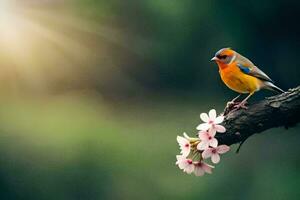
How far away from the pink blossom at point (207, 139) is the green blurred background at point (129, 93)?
8.34 feet

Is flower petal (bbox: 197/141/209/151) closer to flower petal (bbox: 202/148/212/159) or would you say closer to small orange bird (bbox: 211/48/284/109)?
flower petal (bbox: 202/148/212/159)

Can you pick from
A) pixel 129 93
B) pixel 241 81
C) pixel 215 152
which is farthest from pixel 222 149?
pixel 129 93

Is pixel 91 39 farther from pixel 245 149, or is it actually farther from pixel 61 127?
pixel 245 149

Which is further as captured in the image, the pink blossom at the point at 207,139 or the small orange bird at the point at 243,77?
the small orange bird at the point at 243,77

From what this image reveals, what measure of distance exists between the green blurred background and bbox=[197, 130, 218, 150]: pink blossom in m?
2.54

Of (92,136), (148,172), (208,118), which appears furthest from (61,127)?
(208,118)

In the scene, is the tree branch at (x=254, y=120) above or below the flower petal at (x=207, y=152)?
above

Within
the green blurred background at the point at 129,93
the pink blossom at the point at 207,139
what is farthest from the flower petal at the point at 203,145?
the green blurred background at the point at 129,93

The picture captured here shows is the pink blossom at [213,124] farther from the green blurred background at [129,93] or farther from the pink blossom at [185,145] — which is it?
the green blurred background at [129,93]

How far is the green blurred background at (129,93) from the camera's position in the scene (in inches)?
153

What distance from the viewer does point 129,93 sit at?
188 inches

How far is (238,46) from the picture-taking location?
4.63m

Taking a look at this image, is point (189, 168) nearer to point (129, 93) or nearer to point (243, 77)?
point (243, 77)

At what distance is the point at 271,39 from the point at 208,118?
3701mm
